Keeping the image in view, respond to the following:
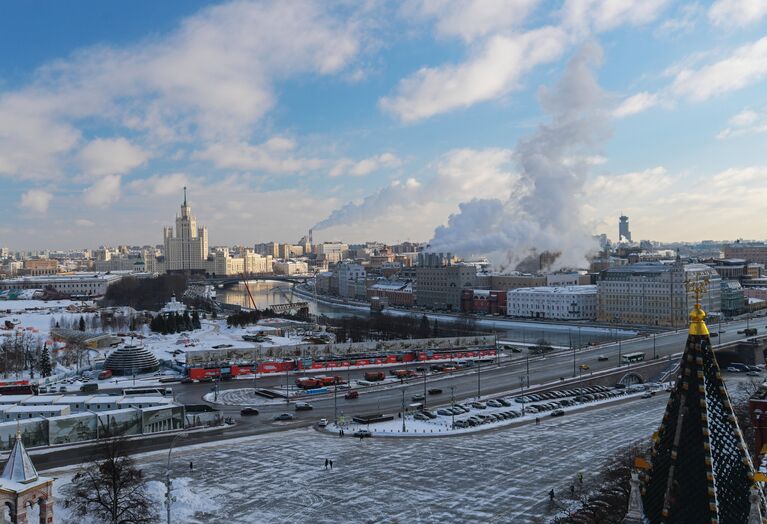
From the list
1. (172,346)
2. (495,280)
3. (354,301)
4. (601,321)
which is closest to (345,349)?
(172,346)

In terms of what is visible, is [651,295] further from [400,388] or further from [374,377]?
[400,388]

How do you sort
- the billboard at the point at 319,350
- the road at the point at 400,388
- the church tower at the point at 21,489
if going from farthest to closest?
the billboard at the point at 319,350, the road at the point at 400,388, the church tower at the point at 21,489

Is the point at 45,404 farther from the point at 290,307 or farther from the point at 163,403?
the point at 290,307

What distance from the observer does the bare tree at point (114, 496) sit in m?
12.5

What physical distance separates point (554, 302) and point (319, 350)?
28532mm

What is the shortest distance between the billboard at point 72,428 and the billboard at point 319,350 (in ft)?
39.0

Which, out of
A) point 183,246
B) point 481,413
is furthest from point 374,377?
point 183,246

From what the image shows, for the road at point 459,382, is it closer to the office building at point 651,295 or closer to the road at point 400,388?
the road at point 400,388

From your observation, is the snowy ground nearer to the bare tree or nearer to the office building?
the bare tree

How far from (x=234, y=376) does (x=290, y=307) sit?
3390 centimetres

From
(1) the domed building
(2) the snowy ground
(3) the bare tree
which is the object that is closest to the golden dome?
(2) the snowy ground

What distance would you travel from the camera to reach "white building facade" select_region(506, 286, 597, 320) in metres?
57.1

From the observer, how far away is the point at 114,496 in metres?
12.7

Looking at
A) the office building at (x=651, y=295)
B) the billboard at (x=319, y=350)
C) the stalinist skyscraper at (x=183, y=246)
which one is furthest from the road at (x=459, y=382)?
the stalinist skyscraper at (x=183, y=246)
